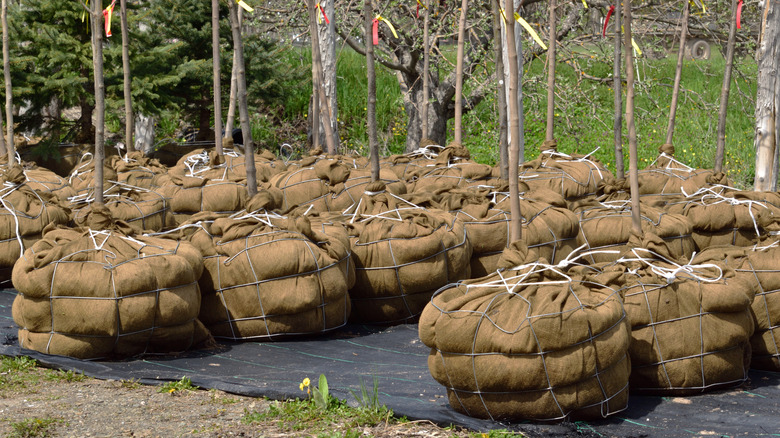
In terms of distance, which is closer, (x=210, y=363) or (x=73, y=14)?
(x=210, y=363)

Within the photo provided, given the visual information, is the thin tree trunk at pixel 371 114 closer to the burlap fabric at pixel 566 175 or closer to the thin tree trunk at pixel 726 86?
the burlap fabric at pixel 566 175

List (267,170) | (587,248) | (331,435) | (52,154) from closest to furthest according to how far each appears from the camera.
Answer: (331,435), (587,248), (267,170), (52,154)

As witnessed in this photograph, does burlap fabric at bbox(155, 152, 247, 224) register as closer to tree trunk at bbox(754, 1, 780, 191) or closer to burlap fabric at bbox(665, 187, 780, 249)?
burlap fabric at bbox(665, 187, 780, 249)

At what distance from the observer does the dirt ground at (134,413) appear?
141 inches

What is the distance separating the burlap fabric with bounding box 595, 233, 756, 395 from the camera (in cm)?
397

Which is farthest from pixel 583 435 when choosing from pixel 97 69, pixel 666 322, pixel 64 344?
pixel 97 69

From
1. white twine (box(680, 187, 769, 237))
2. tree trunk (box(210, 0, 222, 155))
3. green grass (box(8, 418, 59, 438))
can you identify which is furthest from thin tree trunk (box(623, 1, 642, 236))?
tree trunk (box(210, 0, 222, 155))

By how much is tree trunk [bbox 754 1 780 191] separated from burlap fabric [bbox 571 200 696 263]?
12.6 feet

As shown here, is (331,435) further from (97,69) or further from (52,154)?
(52,154)

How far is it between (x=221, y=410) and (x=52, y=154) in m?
8.91

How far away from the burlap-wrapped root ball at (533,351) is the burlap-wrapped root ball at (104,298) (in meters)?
1.69

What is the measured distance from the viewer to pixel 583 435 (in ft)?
11.4

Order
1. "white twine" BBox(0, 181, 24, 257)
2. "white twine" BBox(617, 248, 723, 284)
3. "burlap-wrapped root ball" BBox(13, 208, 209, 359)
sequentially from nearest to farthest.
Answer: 1. "white twine" BBox(617, 248, 723, 284)
2. "burlap-wrapped root ball" BBox(13, 208, 209, 359)
3. "white twine" BBox(0, 181, 24, 257)

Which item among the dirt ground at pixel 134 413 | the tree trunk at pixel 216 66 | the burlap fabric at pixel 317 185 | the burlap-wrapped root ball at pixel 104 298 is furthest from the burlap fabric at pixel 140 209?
the dirt ground at pixel 134 413
